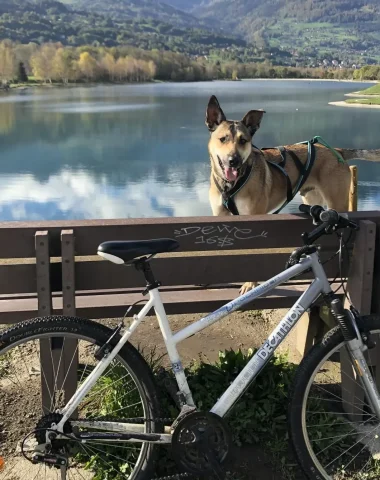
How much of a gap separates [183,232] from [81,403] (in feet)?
4.24

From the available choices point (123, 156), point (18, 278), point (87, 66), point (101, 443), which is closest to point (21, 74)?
point (87, 66)

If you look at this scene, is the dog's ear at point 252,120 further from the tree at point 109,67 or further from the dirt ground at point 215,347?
the tree at point 109,67

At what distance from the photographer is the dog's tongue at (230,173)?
5.31 meters

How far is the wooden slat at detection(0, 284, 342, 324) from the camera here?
3.79m

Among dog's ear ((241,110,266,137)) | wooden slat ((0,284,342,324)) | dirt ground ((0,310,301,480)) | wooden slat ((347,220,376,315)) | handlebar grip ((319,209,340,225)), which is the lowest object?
dirt ground ((0,310,301,480))

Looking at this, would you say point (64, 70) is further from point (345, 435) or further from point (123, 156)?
point (345, 435)

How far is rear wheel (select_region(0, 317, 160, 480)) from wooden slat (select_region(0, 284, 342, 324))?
418 mm

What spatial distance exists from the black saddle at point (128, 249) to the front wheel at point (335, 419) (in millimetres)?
A: 1093

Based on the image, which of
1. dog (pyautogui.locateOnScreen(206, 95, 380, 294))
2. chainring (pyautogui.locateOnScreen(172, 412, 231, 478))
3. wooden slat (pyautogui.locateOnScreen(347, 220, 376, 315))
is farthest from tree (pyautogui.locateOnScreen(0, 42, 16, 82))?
chainring (pyautogui.locateOnScreen(172, 412, 231, 478))

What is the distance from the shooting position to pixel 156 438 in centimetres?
305

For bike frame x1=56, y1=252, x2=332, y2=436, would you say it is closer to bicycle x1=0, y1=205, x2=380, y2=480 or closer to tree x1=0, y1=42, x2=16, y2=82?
bicycle x1=0, y1=205, x2=380, y2=480

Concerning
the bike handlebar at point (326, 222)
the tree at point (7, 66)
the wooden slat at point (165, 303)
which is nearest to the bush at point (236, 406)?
the wooden slat at point (165, 303)

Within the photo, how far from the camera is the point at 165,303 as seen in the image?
3994 millimetres

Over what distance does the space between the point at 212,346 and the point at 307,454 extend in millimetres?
2029
